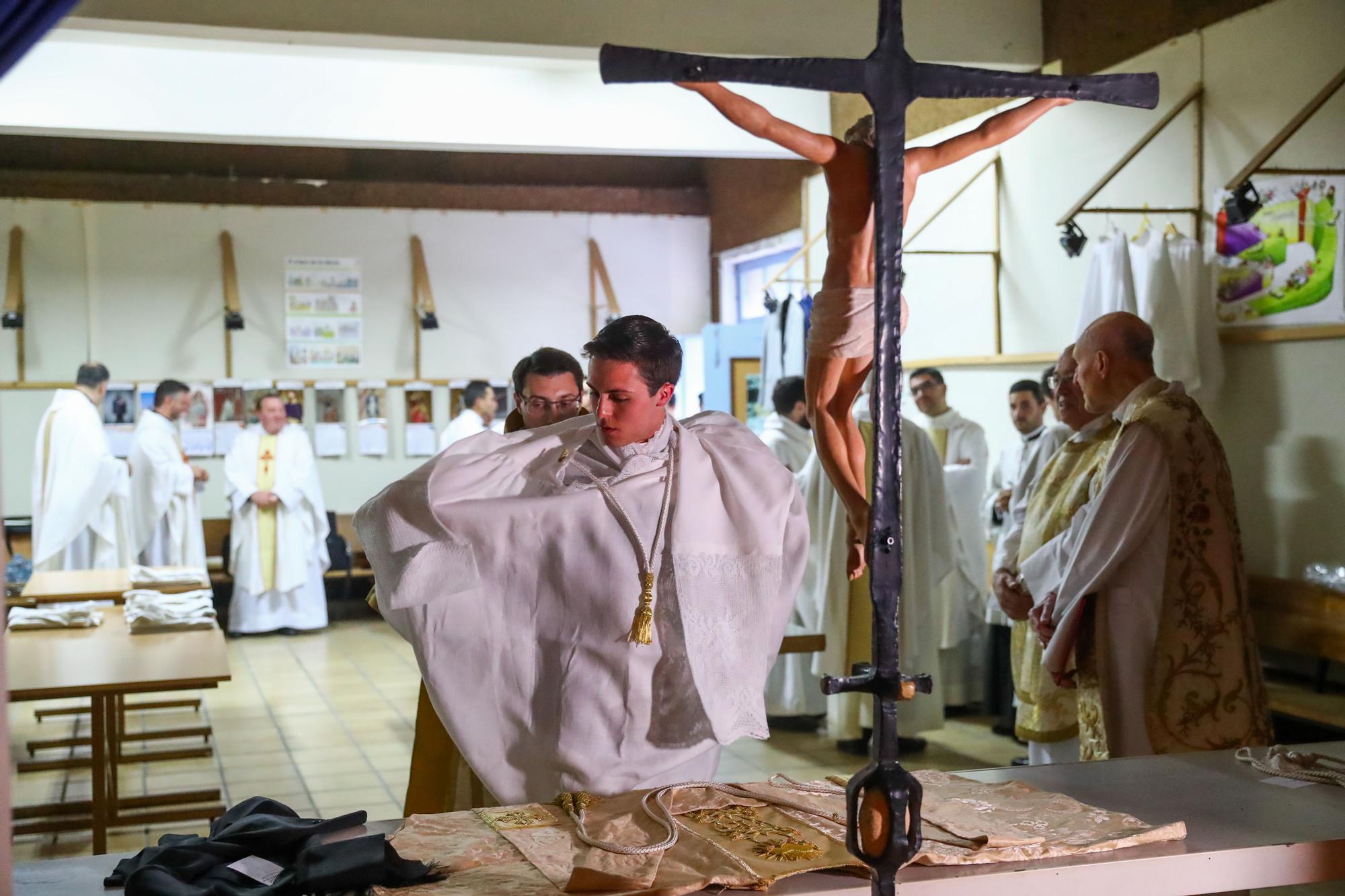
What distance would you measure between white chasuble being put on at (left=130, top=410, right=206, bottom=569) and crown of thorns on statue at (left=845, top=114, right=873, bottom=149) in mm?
9025

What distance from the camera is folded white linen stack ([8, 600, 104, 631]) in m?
4.75

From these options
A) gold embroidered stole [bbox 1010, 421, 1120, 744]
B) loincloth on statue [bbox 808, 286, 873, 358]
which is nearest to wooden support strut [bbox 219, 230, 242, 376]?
gold embroidered stole [bbox 1010, 421, 1120, 744]

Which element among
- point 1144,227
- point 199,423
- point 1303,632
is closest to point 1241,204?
point 1144,227

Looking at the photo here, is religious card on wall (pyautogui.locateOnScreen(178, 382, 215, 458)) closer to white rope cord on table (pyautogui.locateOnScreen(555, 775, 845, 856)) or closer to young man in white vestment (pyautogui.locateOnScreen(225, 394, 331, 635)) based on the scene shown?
young man in white vestment (pyautogui.locateOnScreen(225, 394, 331, 635))

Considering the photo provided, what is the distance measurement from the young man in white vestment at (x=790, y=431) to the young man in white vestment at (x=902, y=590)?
0.44m

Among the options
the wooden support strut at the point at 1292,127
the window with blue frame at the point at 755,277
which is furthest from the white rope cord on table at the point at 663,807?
the window with blue frame at the point at 755,277

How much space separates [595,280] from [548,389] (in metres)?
9.50

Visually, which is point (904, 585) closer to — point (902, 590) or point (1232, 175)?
point (902, 590)

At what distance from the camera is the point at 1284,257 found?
5.41 meters

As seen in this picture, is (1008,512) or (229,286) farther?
(229,286)

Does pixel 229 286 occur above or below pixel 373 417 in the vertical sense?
above

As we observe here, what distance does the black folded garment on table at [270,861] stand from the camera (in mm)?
1676

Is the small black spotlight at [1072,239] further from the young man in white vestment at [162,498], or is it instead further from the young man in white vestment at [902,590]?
the young man in white vestment at [162,498]

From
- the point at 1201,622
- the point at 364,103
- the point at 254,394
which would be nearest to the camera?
the point at 1201,622
